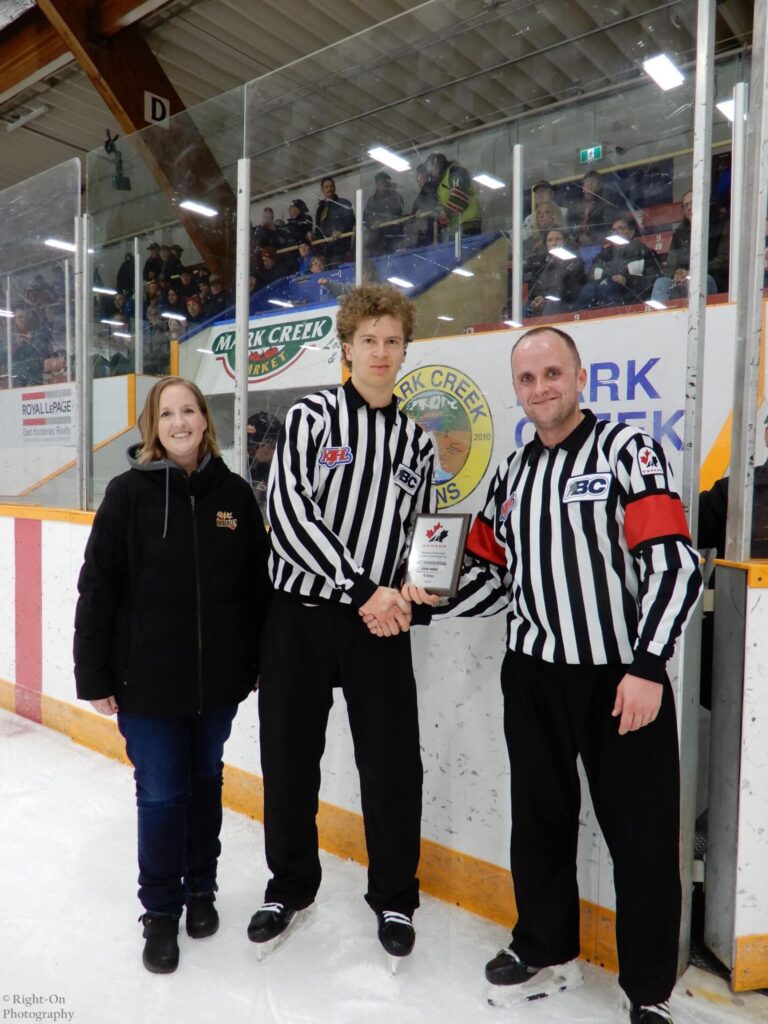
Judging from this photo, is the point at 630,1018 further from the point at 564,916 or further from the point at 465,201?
the point at 465,201

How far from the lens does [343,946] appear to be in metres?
1.76

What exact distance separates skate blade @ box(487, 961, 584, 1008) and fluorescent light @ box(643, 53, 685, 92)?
201 cm

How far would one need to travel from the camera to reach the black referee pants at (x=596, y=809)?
1.42 metres

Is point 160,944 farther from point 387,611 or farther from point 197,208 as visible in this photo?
point 197,208

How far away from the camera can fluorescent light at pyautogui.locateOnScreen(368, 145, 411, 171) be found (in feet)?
7.04

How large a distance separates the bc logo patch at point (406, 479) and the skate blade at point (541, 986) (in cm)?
111

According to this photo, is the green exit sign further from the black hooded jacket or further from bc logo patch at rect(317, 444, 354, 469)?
the black hooded jacket

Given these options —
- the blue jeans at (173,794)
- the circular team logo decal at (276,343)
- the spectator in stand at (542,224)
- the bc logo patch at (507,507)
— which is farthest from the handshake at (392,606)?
the circular team logo decal at (276,343)

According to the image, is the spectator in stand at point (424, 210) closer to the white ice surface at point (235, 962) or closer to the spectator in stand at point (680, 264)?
the spectator in stand at point (680, 264)

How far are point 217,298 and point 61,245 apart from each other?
112 cm

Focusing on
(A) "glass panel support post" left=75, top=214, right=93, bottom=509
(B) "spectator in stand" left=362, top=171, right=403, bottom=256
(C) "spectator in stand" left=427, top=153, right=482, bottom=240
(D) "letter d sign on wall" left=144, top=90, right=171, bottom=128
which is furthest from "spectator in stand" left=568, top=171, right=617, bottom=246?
(D) "letter d sign on wall" left=144, top=90, right=171, bottom=128

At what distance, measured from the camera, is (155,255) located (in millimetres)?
2871

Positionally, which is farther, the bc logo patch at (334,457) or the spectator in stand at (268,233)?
the spectator in stand at (268,233)

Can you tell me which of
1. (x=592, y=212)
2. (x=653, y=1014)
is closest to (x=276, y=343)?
(x=592, y=212)
